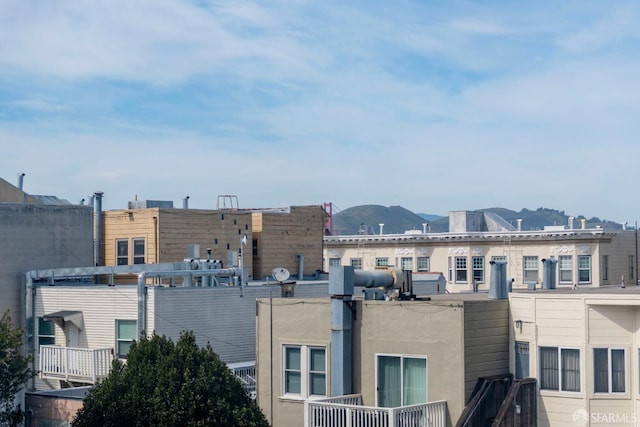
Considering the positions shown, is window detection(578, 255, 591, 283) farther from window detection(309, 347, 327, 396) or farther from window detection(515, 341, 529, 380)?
window detection(309, 347, 327, 396)

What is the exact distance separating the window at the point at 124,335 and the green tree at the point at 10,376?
18.0 feet

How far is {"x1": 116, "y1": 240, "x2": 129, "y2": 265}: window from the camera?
4625 centimetres

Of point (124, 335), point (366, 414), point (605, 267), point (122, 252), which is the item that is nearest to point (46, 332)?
point (124, 335)

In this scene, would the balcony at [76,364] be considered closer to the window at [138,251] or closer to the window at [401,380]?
the window at [138,251]

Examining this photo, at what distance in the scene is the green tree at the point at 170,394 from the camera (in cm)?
2628

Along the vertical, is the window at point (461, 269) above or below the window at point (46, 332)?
above

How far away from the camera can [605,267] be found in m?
60.1

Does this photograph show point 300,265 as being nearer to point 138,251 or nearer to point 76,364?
point 138,251

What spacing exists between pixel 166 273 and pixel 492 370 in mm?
14077

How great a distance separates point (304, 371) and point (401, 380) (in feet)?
10.2

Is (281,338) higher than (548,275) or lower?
lower

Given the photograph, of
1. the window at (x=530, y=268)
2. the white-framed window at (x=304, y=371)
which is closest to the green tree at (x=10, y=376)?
the white-framed window at (x=304, y=371)

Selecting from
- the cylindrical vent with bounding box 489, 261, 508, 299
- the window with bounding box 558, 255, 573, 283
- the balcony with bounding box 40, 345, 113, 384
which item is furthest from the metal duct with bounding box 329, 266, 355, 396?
the window with bounding box 558, 255, 573, 283

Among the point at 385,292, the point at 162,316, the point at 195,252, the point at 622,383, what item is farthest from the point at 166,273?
the point at 622,383
